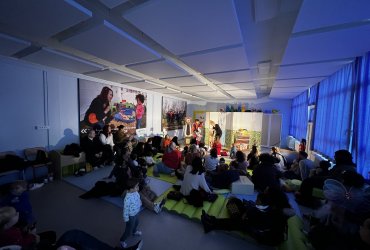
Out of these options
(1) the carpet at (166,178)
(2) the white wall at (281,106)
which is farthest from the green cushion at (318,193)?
(2) the white wall at (281,106)

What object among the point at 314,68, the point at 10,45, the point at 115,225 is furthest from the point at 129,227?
the point at 314,68

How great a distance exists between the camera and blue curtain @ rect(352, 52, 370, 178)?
2559 mm

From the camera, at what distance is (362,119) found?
2.66 meters

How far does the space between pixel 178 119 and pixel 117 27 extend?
28.4ft

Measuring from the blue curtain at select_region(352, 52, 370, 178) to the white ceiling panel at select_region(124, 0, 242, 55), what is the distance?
8.09ft

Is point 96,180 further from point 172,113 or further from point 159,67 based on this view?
point 172,113

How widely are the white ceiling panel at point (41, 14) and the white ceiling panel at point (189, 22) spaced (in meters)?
0.61

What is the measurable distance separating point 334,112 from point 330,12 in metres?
3.28

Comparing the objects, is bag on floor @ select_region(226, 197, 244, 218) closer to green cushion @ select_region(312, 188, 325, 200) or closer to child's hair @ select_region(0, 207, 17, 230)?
green cushion @ select_region(312, 188, 325, 200)

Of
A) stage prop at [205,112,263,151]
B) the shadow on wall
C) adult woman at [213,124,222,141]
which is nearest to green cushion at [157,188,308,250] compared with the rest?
the shadow on wall

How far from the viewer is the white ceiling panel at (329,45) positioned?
189 centimetres

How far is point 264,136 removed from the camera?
8.93 meters

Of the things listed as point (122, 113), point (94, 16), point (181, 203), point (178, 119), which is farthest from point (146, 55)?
point (178, 119)

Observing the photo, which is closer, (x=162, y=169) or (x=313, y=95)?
→ (x=162, y=169)
